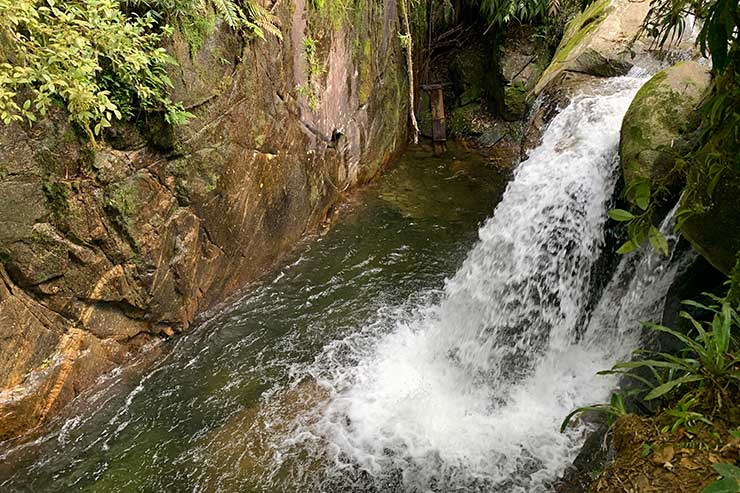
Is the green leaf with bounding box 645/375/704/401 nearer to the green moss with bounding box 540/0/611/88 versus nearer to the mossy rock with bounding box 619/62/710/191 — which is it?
the mossy rock with bounding box 619/62/710/191

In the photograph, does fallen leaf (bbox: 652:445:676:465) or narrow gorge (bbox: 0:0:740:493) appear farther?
narrow gorge (bbox: 0:0:740:493)

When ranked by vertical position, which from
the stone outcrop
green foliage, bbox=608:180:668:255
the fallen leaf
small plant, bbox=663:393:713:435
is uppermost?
the stone outcrop

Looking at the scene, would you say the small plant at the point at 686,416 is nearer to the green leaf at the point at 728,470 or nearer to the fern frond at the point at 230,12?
the green leaf at the point at 728,470

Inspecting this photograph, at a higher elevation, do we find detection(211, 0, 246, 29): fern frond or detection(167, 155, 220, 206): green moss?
detection(211, 0, 246, 29): fern frond

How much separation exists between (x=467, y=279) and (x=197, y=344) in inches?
109

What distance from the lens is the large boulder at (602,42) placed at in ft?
17.8

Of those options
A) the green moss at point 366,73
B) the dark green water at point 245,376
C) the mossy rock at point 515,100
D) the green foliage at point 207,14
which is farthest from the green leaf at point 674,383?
the mossy rock at point 515,100

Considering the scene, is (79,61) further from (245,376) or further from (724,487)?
(724,487)

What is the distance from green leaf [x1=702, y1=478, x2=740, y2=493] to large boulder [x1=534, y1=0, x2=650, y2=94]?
516 centimetres

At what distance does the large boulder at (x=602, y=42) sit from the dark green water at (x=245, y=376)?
2.17m

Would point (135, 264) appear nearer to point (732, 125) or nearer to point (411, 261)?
point (411, 261)

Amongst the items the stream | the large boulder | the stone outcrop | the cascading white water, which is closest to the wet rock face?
the stream

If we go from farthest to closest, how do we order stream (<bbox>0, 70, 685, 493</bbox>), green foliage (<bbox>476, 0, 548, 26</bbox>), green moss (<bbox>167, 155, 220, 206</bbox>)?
1. green foliage (<bbox>476, 0, 548, 26</bbox>)
2. green moss (<bbox>167, 155, 220, 206</bbox>)
3. stream (<bbox>0, 70, 685, 493</bbox>)

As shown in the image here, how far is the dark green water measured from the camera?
147 inches
